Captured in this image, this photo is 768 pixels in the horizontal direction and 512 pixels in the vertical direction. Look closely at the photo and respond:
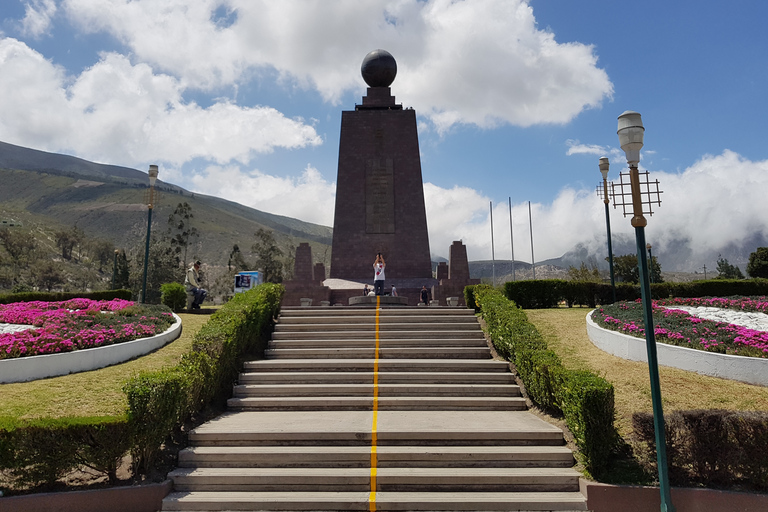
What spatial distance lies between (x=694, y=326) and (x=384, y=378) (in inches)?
230

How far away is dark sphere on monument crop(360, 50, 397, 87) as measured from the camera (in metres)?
24.1

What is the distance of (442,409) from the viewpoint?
25.2ft

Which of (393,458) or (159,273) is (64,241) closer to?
(159,273)

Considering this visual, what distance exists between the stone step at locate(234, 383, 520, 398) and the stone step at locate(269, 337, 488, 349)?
1.89 metres

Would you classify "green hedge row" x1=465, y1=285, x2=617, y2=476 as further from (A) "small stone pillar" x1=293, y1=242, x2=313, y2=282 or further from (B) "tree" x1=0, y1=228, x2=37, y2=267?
(B) "tree" x1=0, y1=228, x2=37, y2=267

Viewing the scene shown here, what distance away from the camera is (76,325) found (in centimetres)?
995

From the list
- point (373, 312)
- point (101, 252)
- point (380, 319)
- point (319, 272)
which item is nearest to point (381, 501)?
point (380, 319)

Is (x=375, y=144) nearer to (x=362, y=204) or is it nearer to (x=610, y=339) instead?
(x=362, y=204)

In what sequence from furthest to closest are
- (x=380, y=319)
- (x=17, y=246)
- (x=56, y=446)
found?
1. (x=17, y=246)
2. (x=380, y=319)
3. (x=56, y=446)

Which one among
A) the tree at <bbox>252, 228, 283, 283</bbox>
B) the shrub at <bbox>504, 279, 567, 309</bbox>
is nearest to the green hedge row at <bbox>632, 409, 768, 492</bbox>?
the shrub at <bbox>504, 279, 567, 309</bbox>

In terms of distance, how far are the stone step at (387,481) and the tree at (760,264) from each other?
38.6m

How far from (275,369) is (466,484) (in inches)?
166

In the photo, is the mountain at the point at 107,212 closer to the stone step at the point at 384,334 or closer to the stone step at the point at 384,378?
the stone step at the point at 384,334

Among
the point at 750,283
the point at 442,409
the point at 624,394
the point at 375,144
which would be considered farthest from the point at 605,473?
the point at 375,144
